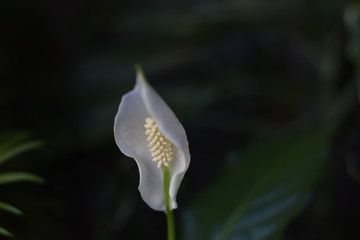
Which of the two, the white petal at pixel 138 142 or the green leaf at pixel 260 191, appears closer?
the white petal at pixel 138 142

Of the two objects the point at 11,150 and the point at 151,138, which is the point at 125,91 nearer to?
the point at 11,150

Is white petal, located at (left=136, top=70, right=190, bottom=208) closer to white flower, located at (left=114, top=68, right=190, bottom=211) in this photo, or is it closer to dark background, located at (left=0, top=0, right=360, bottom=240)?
white flower, located at (left=114, top=68, right=190, bottom=211)

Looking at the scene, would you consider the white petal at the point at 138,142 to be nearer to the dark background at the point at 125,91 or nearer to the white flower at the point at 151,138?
the white flower at the point at 151,138

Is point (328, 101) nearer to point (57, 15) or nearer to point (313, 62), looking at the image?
point (313, 62)

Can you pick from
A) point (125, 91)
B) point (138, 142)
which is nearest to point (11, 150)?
point (138, 142)

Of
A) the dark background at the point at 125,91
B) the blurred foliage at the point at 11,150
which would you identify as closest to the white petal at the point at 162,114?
the blurred foliage at the point at 11,150

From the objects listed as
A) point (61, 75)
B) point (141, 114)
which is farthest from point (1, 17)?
point (141, 114)

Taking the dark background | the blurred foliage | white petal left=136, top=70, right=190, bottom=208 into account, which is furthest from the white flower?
the dark background
